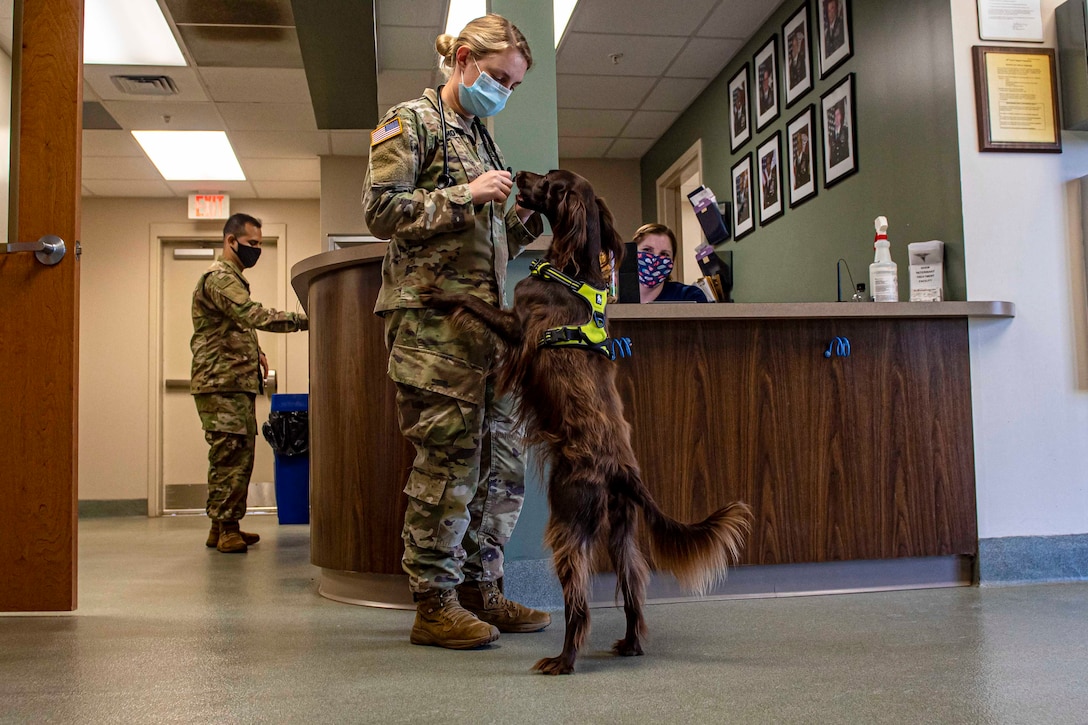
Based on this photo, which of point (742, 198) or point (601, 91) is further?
point (601, 91)

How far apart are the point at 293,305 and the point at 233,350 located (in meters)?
3.36

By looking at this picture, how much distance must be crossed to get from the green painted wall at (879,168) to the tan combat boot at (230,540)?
10.5ft

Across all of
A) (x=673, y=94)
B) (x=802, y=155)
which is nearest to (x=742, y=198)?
(x=802, y=155)

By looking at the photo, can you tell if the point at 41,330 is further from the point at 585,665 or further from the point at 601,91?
the point at 601,91

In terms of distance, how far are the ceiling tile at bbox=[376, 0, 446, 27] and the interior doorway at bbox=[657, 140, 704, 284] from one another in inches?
93.1

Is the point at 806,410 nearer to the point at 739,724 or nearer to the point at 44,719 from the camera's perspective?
the point at 739,724

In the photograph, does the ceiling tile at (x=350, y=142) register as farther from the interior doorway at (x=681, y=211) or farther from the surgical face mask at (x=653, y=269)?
the surgical face mask at (x=653, y=269)

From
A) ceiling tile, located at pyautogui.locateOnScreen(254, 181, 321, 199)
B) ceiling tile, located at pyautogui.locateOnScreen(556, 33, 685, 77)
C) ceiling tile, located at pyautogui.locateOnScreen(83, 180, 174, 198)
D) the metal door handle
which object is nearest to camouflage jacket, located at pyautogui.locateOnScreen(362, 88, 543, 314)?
the metal door handle

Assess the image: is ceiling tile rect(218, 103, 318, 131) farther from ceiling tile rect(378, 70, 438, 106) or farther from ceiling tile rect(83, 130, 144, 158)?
ceiling tile rect(83, 130, 144, 158)

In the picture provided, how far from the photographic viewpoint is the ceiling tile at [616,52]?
17.8ft

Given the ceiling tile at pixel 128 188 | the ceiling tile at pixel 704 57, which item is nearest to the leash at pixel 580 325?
the ceiling tile at pixel 704 57

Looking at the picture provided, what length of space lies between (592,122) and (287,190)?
2884 mm

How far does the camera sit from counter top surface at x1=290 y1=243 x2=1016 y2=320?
9.21 ft

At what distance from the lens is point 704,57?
5.70 m
